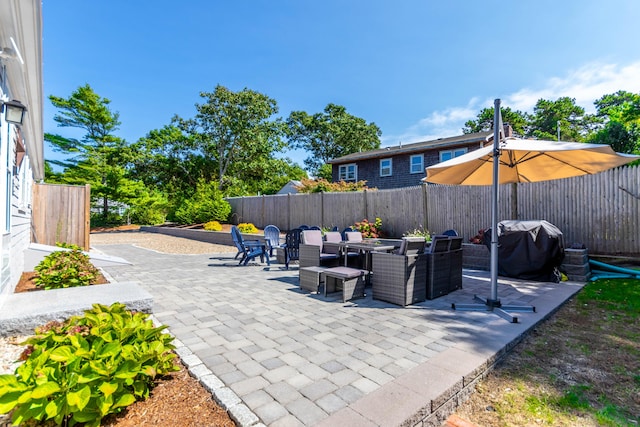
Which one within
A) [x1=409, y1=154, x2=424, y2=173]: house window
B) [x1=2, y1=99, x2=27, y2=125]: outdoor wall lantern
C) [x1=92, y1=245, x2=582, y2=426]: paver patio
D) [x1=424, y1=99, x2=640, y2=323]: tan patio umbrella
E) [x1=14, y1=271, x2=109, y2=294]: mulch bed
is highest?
[x1=409, y1=154, x2=424, y2=173]: house window

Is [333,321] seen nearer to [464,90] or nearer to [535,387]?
[535,387]

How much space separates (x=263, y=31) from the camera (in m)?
11.9

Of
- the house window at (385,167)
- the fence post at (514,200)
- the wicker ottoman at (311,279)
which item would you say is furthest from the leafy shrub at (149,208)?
the fence post at (514,200)

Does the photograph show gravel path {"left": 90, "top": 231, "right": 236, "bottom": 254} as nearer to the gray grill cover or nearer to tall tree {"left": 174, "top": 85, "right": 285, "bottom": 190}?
the gray grill cover

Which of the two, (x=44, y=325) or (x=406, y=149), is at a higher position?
(x=406, y=149)

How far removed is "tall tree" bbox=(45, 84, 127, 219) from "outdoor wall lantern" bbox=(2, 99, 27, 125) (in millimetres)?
22032

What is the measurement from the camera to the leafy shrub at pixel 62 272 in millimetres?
4301

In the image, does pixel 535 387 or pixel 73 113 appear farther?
pixel 73 113

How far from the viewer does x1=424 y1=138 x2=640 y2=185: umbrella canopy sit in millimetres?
3975

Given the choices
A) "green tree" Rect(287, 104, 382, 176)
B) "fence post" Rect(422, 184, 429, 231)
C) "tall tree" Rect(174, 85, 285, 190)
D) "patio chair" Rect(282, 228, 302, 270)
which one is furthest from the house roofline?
"green tree" Rect(287, 104, 382, 176)

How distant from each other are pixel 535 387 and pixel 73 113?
101 feet

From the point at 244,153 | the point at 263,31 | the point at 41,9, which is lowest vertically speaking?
the point at 41,9

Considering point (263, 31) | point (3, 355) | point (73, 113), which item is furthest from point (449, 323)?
point (73, 113)

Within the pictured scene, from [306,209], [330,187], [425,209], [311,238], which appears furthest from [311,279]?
[330,187]
